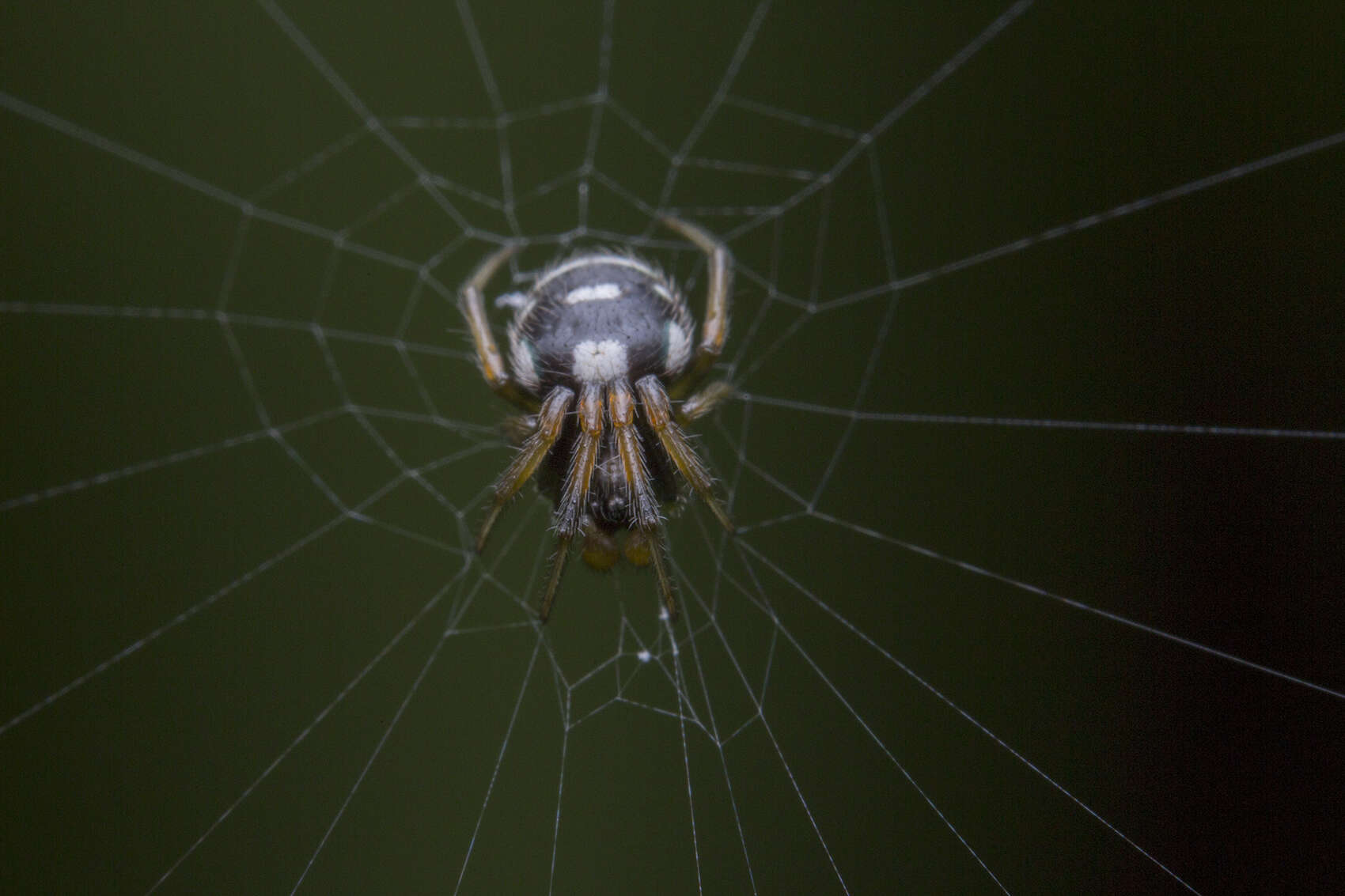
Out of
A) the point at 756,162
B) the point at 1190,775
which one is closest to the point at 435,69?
the point at 756,162

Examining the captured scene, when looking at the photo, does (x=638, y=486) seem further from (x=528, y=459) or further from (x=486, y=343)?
(x=486, y=343)

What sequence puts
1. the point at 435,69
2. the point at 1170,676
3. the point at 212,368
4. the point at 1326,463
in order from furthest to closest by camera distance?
the point at 435,69 < the point at 212,368 < the point at 1170,676 < the point at 1326,463

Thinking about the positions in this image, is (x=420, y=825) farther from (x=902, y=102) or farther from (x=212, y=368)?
(x=902, y=102)

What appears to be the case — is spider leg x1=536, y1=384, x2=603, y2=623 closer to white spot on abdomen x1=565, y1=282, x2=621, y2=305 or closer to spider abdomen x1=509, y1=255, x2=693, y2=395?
spider abdomen x1=509, y1=255, x2=693, y2=395

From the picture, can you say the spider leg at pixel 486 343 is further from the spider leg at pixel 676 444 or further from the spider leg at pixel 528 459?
the spider leg at pixel 676 444

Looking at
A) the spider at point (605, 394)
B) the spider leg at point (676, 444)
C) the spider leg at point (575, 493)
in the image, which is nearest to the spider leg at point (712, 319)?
the spider at point (605, 394)

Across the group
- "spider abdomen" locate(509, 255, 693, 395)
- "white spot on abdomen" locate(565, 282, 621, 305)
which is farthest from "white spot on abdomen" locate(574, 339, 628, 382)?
"white spot on abdomen" locate(565, 282, 621, 305)

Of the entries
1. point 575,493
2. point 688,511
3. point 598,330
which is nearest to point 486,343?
point 598,330
